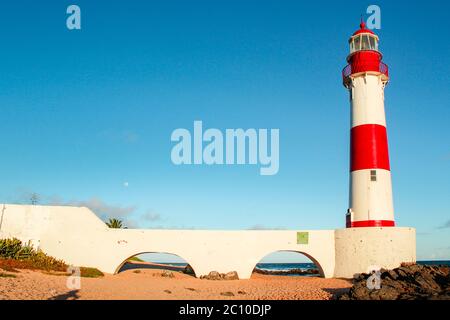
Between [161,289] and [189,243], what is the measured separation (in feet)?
18.5

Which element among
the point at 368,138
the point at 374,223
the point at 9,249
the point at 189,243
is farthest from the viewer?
the point at 189,243

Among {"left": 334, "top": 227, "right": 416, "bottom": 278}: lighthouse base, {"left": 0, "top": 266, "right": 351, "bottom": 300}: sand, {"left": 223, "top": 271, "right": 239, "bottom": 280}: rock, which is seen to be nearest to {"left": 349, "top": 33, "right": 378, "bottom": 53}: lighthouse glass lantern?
{"left": 334, "top": 227, "right": 416, "bottom": 278}: lighthouse base

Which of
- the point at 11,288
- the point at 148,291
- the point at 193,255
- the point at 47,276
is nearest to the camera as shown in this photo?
the point at 11,288

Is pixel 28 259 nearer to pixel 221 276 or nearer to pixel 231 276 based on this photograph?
pixel 221 276

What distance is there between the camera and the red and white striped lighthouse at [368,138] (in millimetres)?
21969

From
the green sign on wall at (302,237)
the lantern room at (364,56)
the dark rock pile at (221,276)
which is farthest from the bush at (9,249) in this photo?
the lantern room at (364,56)

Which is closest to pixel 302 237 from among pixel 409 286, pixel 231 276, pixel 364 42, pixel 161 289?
pixel 231 276

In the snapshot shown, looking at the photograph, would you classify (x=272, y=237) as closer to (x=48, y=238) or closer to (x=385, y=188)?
(x=385, y=188)

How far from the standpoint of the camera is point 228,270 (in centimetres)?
2245

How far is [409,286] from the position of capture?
600 inches

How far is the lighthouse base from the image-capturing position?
20875mm
